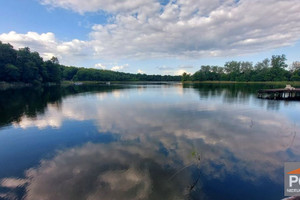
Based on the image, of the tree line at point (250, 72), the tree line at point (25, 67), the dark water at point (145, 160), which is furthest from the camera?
the tree line at point (250, 72)

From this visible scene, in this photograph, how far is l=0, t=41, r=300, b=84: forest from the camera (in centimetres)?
6669

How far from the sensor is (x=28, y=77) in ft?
242

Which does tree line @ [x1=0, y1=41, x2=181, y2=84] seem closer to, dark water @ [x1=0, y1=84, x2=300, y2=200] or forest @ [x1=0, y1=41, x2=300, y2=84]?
forest @ [x1=0, y1=41, x2=300, y2=84]

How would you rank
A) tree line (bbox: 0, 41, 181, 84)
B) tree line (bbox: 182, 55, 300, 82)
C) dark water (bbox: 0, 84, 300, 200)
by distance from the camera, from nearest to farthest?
dark water (bbox: 0, 84, 300, 200) → tree line (bbox: 0, 41, 181, 84) → tree line (bbox: 182, 55, 300, 82)

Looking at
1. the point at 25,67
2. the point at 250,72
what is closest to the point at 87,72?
the point at 25,67

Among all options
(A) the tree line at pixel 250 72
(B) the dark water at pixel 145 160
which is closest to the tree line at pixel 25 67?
(B) the dark water at pixel 145 160

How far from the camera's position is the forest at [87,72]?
66.7 metres

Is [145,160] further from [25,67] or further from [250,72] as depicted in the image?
[250,72]

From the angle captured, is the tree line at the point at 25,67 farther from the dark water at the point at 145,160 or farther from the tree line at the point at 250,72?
the tree line at the point at 250,72

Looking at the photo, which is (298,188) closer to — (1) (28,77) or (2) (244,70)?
(1) (28,77)

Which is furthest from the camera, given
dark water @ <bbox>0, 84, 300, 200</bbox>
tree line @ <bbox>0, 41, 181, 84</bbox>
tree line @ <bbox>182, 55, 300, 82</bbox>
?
tree line @ <bbox>182, 55, 300, 82</bbox>

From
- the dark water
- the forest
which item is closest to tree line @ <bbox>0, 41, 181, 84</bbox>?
the forest

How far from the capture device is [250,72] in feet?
367

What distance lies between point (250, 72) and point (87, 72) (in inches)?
5634
